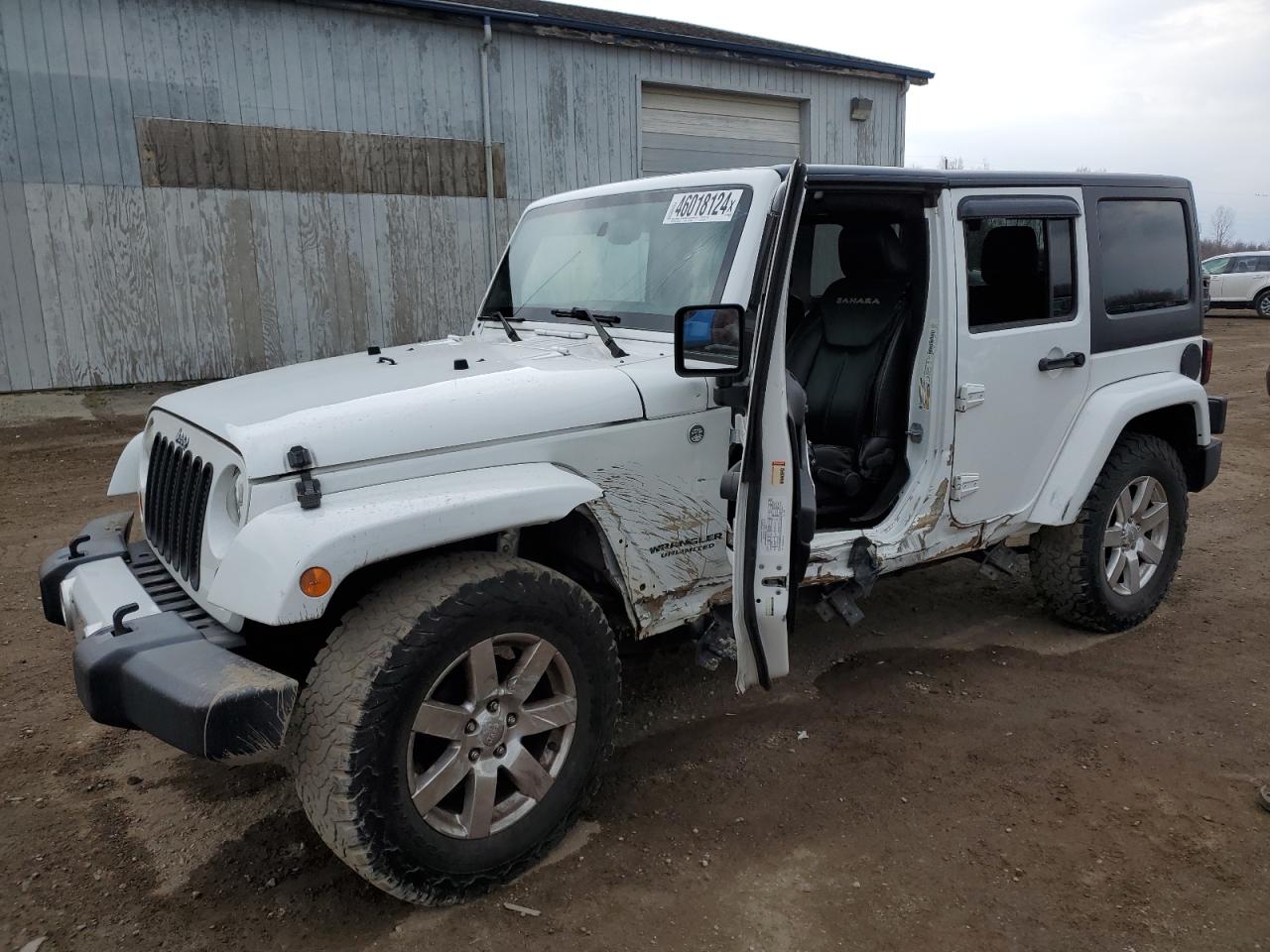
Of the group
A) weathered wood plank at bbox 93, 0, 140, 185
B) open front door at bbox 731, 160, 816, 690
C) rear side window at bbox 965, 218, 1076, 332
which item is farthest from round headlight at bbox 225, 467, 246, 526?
weathered wood plank at bbox 93, 0, 140, 185

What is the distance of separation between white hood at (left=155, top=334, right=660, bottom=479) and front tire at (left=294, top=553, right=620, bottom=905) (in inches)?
15.0

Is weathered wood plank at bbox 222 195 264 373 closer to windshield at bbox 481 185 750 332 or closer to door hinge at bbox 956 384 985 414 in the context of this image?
windshield at bbox 481 185 750 332

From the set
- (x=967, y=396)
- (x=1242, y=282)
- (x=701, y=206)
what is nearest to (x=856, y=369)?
(x=967, y=396)

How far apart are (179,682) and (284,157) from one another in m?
10.2

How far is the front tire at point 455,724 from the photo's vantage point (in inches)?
96.7

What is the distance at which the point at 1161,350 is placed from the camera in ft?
15.1

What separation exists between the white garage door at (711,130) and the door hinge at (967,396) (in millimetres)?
10366

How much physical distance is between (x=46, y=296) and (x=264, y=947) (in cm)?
989

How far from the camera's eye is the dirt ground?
2635mm

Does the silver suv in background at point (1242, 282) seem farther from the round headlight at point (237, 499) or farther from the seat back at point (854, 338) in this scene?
the round headlight at point (237, 499)

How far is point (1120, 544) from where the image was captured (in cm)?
453

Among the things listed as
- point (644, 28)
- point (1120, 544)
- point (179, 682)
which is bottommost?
point (1120, 544)

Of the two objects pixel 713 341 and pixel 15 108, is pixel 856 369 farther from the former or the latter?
pixel 15 108

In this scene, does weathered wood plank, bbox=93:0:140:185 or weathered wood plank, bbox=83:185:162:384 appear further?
weathered wood plank, bbox=83:185:162:384
